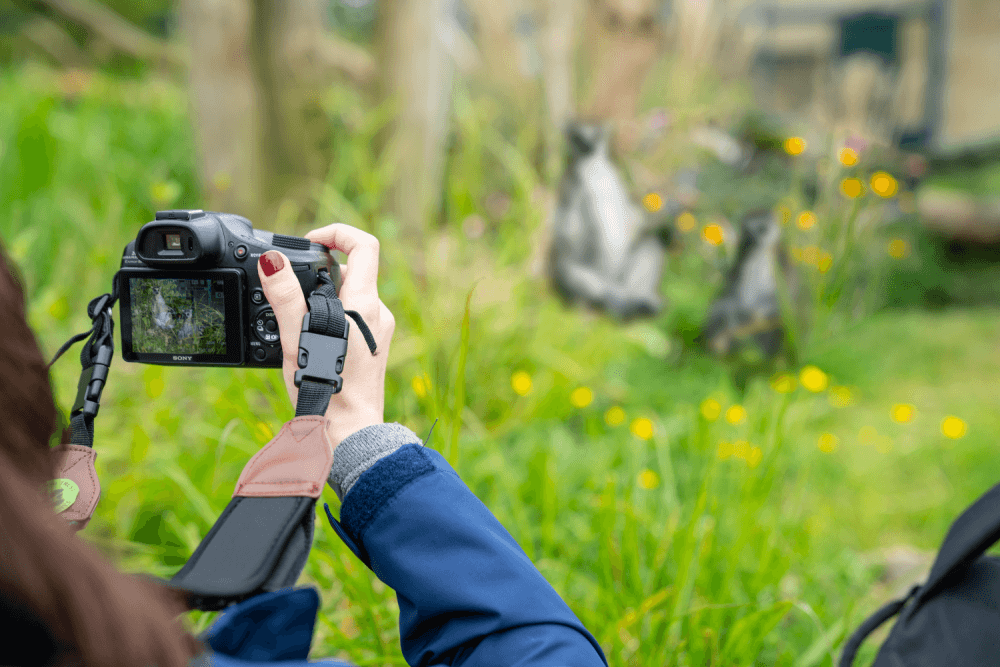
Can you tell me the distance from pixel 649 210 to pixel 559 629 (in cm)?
272

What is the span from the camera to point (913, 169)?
12.6 ft

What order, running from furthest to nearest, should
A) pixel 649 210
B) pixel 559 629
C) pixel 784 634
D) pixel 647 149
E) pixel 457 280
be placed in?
pixel 647 149 → pixel 649 210 → pixel 457 280 → pixel 784 634 → pixel 559 629

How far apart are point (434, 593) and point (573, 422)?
1.77 meters

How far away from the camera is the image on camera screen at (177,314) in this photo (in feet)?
2.36

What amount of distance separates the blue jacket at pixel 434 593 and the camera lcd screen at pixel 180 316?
0.89ft

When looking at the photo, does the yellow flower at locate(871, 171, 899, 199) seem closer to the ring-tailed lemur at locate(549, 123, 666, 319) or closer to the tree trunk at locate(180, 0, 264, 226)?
the ring-tailed lemur at locate(549, 123, 666, 319)

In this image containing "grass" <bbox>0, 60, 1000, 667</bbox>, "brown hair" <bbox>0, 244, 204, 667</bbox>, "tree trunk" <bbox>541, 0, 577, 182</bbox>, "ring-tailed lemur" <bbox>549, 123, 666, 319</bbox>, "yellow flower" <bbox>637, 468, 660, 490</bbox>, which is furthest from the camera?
"tree trunk" <bbox>541, 0, 577, 182</bbox>

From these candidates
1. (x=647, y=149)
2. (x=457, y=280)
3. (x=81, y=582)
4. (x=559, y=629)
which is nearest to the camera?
(x=81, y=582)

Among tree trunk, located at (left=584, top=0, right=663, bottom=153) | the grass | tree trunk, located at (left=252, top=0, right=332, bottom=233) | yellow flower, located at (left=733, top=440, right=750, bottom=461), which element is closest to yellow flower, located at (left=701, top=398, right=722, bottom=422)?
the grass

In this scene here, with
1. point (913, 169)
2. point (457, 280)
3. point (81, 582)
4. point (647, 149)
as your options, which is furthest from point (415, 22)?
point (913, 169)

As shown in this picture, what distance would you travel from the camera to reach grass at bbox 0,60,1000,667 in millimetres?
1283

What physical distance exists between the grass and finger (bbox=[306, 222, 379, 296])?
0.20 m

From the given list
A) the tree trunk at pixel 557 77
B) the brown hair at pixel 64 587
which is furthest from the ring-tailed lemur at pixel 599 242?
the brown hair at pixel 64 587

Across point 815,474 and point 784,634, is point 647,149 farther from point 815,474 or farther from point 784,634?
point 784,634
